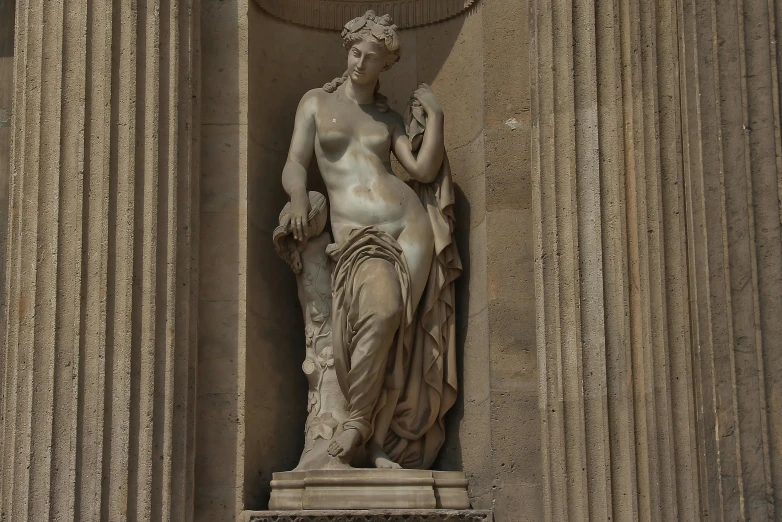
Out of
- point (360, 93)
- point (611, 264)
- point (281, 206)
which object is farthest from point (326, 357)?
point (611, 264)

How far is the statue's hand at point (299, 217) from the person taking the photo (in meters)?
9.73

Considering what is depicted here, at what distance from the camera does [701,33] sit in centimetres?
927

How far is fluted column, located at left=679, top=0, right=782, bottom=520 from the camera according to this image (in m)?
8.62

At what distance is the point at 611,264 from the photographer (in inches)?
367

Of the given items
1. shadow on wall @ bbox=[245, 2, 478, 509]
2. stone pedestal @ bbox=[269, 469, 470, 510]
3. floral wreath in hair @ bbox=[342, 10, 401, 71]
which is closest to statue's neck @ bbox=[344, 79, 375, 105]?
floral wreath in hair @ bbox=[342, 10, 401, 71]

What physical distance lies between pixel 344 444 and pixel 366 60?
223cm

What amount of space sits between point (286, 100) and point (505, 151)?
4.78 ft

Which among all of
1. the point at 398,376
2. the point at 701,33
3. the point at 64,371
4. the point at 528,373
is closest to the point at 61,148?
the point at 64,371

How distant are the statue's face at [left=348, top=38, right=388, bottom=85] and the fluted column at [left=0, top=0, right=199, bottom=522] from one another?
0.96 metres

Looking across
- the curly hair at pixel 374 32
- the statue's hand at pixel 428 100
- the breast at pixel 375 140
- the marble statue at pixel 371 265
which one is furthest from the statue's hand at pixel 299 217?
the curly hair at pixel 374 32

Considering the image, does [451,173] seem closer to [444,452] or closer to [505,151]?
[505,151]

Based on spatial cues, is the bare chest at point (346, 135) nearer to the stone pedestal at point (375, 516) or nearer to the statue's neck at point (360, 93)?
the statue's neck at point (360, 93)

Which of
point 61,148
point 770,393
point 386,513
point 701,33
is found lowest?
point 386,513

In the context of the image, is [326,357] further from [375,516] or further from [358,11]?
[358,11]
